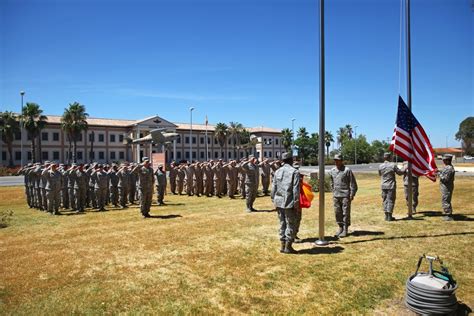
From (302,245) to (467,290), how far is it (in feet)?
11.7

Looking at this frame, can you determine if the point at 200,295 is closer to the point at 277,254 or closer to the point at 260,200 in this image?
the point at 277,254

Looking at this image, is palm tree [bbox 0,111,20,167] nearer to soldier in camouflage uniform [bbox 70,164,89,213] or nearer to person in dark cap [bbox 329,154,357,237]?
soldier in camouflage uniform [bbox 70,164,89,213]

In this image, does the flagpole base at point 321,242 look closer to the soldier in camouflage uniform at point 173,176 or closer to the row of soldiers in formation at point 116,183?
the row of soldiers in formation at point 116,183

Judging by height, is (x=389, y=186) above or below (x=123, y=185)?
above

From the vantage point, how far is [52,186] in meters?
14.0

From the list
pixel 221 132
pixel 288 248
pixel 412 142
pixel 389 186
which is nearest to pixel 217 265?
pixel 288 248

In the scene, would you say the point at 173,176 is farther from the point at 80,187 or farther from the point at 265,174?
the point at 80,187

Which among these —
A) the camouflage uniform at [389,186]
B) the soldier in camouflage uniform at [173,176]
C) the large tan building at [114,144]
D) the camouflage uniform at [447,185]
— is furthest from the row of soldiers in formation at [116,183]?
the large tan building at [114,144]

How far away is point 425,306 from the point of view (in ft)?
15.3

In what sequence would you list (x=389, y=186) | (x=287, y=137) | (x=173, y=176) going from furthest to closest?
(x=287, y=137)
(x=173, y=176)
(x=389, y=186)

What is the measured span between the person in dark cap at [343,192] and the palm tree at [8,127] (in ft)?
208

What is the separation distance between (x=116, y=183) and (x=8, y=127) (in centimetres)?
5242

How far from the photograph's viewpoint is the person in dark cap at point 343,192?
9188 mm

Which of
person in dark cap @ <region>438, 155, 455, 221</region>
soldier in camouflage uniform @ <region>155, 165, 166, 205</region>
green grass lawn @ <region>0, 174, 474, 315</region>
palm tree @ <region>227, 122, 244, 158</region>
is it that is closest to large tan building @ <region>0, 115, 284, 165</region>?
palm tree @ <region>227, 122, 244, 158</region>
